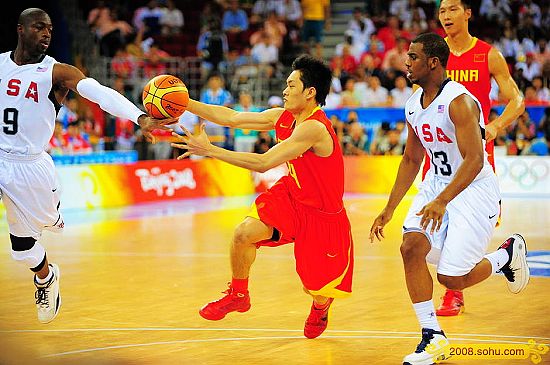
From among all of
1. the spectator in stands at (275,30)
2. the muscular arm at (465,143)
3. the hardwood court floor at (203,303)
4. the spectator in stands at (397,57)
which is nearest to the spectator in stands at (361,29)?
the spectator in stands at (397,57)

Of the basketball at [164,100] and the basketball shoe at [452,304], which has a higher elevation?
the basketball at [164,100]

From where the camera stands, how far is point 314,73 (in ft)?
22.8

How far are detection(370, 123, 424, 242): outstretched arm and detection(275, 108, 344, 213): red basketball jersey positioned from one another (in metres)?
0.34

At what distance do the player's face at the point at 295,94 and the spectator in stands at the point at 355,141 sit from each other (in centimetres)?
1246

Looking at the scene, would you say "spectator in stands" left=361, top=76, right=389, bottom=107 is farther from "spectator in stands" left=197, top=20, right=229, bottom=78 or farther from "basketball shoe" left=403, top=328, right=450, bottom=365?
"basketball shoe" left=403, top=328, right=450, bottom=365

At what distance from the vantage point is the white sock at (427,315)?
625cm

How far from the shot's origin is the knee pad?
7.36 m

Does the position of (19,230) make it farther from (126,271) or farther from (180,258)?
(180,258)

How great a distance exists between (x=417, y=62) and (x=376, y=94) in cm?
1377

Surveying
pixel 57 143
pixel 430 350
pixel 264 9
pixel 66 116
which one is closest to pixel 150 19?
pixel 264 9

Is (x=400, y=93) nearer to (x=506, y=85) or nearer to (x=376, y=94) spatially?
(x=376, y=94)

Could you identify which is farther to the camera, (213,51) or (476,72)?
(213,51)

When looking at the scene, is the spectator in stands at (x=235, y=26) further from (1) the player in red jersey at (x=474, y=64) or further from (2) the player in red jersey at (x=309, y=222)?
(2) the player in red jersey at (x=309, y=222)

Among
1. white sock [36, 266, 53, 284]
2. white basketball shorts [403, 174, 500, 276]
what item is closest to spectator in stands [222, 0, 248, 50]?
white sock [36, 266, 53, 284]
